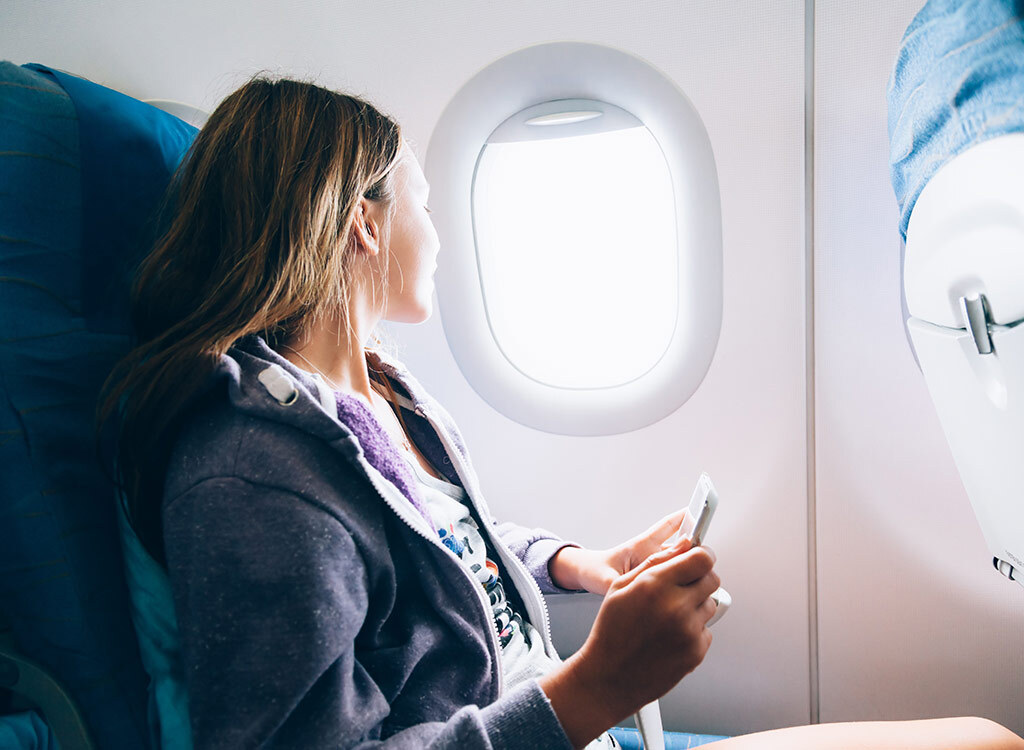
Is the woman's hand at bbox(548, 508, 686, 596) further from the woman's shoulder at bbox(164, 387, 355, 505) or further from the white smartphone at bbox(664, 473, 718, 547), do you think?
the woman's shoulder at bbox(164, 387, 355, 505)

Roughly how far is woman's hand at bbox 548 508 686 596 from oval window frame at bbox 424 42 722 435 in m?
0.31

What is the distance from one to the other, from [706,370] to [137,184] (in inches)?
41.5

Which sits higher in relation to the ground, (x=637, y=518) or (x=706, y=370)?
(x=706, y=370)

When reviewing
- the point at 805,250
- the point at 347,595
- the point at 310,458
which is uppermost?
the point at 805,250

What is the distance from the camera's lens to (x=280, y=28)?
4.77 ft

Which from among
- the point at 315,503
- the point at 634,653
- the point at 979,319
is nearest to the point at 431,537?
the point at 315,503

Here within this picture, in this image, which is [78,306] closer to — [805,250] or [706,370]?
[706,370]

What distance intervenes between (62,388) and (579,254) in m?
1.06

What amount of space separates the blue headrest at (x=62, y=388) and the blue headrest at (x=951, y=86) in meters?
1.01

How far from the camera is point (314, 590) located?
68 centimetres

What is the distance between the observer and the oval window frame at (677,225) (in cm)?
134

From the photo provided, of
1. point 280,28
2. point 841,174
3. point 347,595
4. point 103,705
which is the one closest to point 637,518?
point 841,174

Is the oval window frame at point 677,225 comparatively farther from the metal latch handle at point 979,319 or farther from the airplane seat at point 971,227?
the metal latch handle at point 979,319

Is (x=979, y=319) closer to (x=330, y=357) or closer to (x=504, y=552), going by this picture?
(x=504, y=552)
